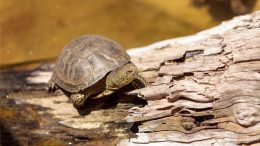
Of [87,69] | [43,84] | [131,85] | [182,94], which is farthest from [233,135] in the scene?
[43,84]

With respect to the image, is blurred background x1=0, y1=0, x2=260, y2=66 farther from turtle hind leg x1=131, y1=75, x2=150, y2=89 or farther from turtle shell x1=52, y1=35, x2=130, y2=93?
turtle hind leg x1=131, y1=75, x2=150, y2=89

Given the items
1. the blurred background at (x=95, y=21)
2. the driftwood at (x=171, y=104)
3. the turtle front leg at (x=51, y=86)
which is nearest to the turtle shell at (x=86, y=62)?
the turtle front leg at (x=51, y=86)

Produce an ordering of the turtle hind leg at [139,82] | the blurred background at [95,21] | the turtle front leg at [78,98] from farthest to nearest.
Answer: the blurred background at [95,21] → the turtle front leg at [78,98] → the turtle hind leg at [139,82]

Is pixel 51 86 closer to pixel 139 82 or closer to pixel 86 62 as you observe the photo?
pixel 86 62

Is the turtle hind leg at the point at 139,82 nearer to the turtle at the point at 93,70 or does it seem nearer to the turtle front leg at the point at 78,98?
the turtle at the point at 93,70

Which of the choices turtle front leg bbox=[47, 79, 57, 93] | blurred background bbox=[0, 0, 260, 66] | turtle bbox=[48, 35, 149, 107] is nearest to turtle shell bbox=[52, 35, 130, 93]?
turtle bbox=[48, 35, 149, 107]

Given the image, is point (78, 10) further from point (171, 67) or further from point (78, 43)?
point (171, 67)
